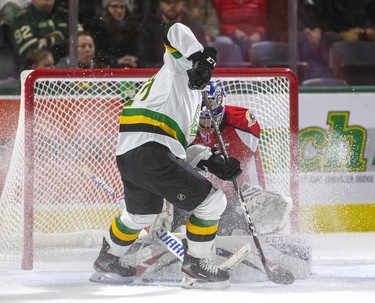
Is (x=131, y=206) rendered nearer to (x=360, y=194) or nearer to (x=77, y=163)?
(x=77, y=163)

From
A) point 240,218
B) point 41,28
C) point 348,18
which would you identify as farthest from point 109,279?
point 348,18

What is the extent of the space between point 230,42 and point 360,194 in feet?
4.23

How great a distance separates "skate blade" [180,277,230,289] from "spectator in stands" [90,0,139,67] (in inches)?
87.1

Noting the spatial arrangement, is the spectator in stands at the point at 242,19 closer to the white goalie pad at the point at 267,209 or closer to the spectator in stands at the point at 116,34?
the spectator in stands at the point at 116,34

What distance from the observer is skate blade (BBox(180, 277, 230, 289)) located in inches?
178

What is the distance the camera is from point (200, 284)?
4527mm

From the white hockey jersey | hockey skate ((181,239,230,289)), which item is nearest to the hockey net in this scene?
the white hockey jersey

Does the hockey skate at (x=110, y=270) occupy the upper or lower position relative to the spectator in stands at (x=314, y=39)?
lower

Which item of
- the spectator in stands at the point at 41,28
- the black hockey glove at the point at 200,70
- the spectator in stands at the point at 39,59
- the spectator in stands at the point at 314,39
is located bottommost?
the spectator in stands at the point at 314,39

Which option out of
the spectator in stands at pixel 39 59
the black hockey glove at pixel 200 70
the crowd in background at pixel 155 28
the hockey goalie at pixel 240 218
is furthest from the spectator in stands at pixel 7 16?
the black hockey glove at pixel 200 70

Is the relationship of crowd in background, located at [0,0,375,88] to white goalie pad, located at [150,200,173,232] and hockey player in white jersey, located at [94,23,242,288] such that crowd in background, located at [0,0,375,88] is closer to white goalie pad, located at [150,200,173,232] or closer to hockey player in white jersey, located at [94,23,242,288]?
white goalie pad, located at [150,200,173,232]

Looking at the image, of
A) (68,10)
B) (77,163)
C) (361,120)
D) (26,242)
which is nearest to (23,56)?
(68,10)

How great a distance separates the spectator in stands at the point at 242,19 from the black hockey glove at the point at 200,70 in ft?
A: 8.59

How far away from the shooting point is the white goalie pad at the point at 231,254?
4.75 meters
